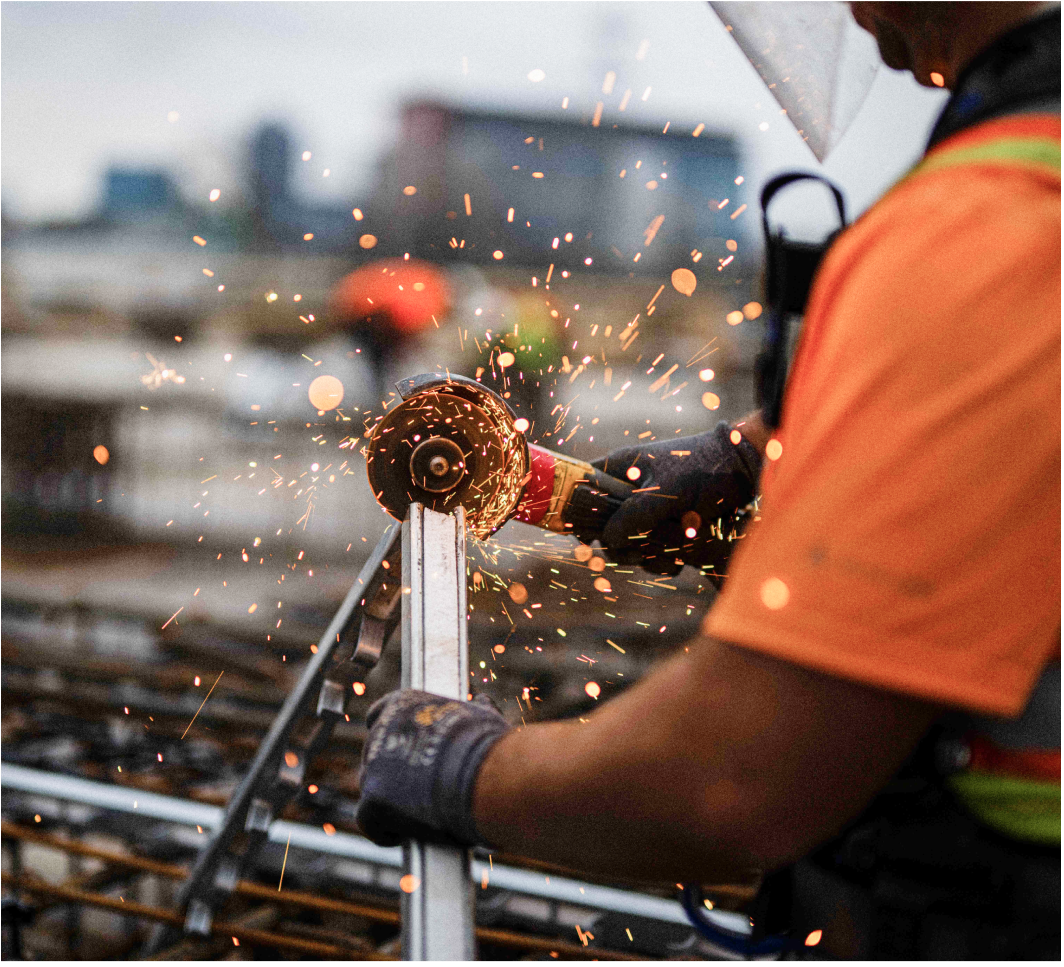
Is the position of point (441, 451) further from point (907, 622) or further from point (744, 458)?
point (907, 622)

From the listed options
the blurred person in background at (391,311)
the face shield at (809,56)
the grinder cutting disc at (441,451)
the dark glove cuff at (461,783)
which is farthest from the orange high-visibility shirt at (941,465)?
the blurred person in background at (391,311)

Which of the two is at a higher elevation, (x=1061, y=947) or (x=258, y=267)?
(x=258, y=267)

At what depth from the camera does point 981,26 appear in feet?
2.69

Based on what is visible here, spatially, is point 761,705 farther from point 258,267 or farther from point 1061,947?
point 258,267

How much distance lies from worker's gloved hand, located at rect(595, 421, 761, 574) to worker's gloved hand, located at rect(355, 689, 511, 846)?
0.75 meters

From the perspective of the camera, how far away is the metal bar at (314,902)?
9.64 feet

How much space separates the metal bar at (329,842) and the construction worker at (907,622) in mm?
2279

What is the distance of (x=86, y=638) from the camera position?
6453mm

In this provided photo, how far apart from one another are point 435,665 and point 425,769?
239mm

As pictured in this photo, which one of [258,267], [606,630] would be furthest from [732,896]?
[258,267]

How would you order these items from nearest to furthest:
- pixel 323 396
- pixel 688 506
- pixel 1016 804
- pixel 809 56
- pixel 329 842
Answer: pixel 1016 804 → pixel 809 56 → pixel 688 506 → pixel 329 842 → pixel 323 396

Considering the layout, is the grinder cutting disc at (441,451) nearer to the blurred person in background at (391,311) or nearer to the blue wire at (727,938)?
the blue wire at (727,938)

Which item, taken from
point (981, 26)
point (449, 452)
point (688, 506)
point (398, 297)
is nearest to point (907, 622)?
point (981, 26)

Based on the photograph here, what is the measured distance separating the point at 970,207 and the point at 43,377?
12.4 metres
